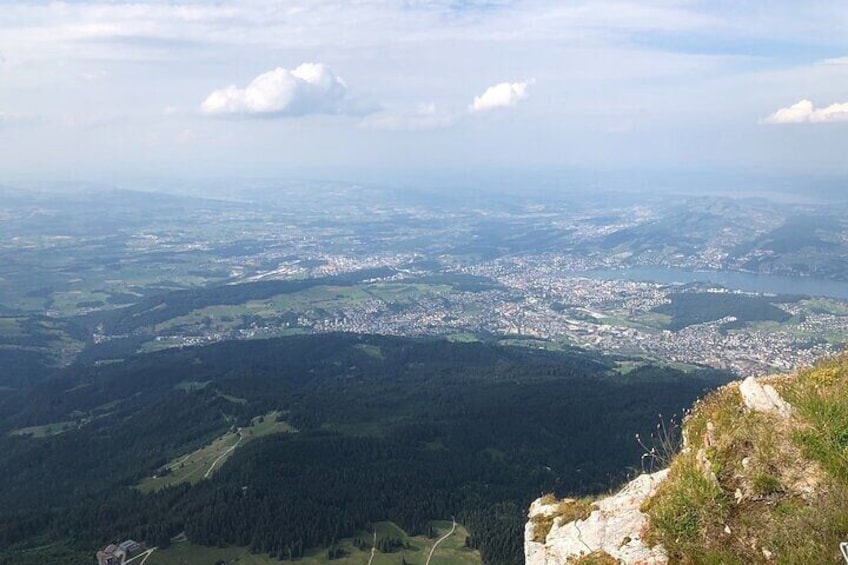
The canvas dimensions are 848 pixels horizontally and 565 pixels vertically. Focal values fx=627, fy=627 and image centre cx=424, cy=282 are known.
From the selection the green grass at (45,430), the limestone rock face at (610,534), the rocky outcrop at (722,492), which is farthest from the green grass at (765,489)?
the green grass at (45,430)

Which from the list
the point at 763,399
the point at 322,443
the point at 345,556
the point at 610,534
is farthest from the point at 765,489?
the point at 322,443

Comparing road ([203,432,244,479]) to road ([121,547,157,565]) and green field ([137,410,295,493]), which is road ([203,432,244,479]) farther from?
road ([121,547,157,565])

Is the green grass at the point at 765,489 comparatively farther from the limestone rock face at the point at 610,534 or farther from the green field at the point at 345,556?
the green field at the point at 345,556

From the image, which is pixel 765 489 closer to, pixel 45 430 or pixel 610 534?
pixel 610 534

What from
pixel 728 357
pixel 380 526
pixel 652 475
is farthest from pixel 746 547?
pixel 728 357

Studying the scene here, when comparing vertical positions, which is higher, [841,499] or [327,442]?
[841,499]

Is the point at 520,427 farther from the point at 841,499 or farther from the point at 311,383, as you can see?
the point at 841,499
